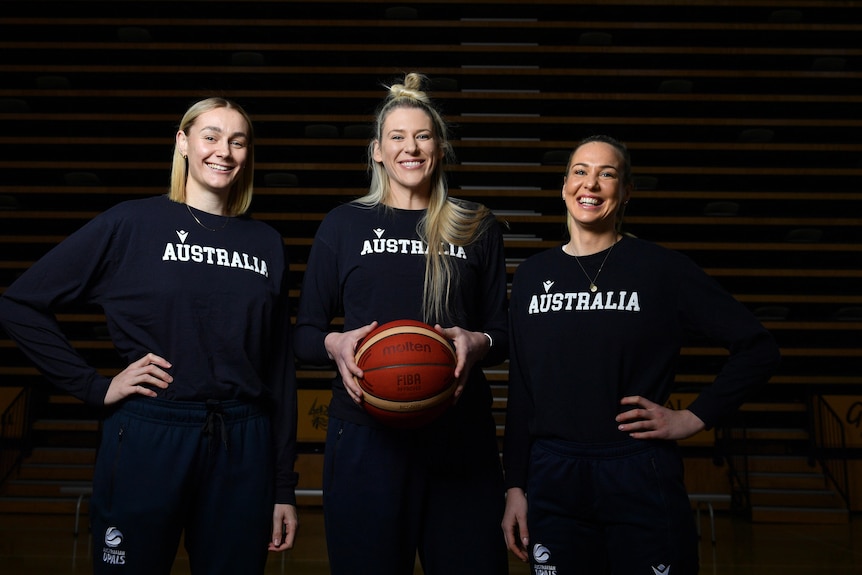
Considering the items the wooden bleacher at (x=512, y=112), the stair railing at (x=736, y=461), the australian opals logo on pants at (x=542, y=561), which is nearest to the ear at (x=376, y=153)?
the australian opals logo on pants at (x=542, y=561)

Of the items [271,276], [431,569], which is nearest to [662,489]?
[431,569]

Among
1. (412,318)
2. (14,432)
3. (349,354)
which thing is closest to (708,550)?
(412,318)

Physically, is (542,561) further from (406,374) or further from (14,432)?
(14,432)

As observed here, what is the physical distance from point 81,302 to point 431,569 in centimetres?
95

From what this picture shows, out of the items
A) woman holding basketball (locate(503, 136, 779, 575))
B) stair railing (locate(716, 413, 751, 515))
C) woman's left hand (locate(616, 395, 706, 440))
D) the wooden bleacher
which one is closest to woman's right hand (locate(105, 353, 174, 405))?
woman holding basketball (locate(503, 136, 779, 575))

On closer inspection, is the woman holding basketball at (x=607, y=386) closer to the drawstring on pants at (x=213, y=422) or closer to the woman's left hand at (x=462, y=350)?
the woman's left hand at (x=462, y=350)

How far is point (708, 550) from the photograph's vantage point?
4.39m

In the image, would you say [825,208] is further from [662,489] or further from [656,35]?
[662,489]

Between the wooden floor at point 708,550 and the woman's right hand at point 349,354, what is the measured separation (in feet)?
7.73

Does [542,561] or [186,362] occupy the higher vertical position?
[186,362]

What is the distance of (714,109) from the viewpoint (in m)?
6.72

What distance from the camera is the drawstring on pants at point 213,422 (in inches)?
66.3

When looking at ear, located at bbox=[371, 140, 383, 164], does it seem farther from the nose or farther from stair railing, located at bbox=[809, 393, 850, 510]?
stair railing, located at bbox=[809, 393, 850, 510]

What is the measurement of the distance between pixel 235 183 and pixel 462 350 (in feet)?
2.35
